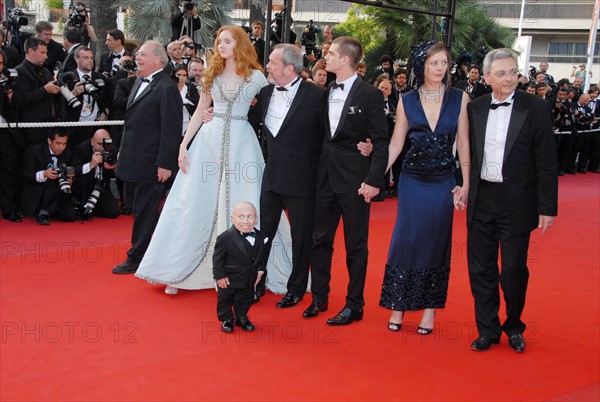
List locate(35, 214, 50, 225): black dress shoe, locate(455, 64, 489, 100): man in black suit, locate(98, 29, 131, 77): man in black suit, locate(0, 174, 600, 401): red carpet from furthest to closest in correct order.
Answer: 1. locate(455, 64, 489, 100): man in black suit
2. locate(98, 29, 131, 77): man in black suit
3. locate(35, 214, 50, 225): black dress shoe
4. locate(0, 174, 600, 401): red carpet

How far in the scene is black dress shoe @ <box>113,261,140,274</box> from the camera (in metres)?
5.07

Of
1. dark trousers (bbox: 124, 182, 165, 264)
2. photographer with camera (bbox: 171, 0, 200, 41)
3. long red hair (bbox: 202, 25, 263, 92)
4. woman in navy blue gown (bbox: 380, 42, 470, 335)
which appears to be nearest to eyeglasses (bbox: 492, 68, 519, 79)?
woman in navy blue gown (bbox: 380, 42, 470, 335)

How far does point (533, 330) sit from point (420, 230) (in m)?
0.97

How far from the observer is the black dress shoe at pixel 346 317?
4.27m

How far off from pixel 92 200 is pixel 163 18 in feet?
30.3

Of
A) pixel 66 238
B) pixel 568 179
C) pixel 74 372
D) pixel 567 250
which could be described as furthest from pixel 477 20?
pixel 74 372

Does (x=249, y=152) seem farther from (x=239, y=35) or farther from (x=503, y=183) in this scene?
(x=503, y=183)

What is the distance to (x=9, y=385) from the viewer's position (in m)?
3.28

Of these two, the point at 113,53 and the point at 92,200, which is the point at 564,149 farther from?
the point at 92,200

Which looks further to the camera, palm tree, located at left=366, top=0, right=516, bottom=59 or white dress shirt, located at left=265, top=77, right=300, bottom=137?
palm tree, located at left=366, top=0, right=516, bottom=59

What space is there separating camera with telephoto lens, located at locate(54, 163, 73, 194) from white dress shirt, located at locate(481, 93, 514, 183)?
389 cm

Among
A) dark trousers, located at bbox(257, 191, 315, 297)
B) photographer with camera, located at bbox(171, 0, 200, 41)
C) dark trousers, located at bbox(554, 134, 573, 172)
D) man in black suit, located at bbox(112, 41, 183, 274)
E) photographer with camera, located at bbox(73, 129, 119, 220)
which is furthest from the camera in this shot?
dark trousers, located at bbox(554, 134, 573, 172)

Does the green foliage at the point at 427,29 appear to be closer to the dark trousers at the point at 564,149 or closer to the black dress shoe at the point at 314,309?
the dark trousers at the point at 564,149

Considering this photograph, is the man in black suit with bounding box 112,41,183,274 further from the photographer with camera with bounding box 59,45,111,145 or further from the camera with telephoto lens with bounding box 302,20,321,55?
the camera with telephoto lens with bounding box 302,20,321,55
